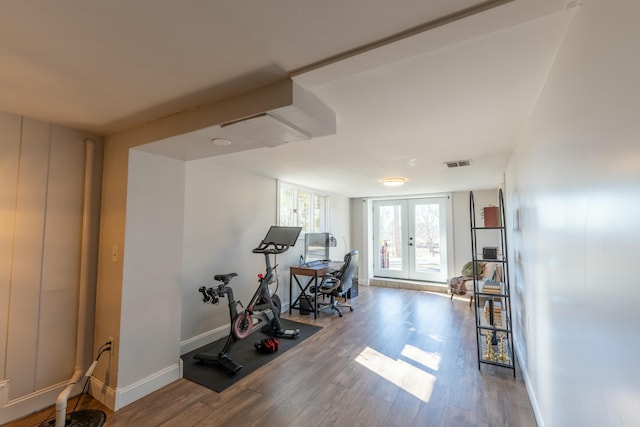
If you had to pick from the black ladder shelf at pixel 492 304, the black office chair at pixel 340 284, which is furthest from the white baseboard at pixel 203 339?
the black ladder shelf at pixel 492 304

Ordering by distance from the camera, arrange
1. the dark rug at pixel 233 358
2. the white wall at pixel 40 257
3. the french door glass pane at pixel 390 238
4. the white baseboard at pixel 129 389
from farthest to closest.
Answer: the french door glass pane at pixel 390 238
the dark rug at pixel 233 358
the white baseboard at pixel 129 389
the white wall at pixel 40 257

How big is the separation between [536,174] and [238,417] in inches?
106

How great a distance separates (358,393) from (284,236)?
1.84 metres

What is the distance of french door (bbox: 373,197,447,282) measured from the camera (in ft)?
20.8

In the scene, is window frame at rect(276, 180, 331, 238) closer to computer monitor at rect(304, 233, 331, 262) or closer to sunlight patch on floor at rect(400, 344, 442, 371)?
computer monitor at rect(304, 233, 331, 262)

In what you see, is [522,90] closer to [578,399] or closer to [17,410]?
[578,399]

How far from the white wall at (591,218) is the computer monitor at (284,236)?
2359 mm

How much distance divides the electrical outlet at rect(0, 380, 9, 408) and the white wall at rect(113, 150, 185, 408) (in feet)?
2.25

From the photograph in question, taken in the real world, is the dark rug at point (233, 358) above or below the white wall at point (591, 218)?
below

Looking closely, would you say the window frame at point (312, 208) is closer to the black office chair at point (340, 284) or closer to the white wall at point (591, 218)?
the black office chair at point (340, 284)

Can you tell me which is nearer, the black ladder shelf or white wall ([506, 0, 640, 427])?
white wall ([506, 0, 640, 427])

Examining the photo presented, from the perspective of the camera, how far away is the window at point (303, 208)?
4820 mm

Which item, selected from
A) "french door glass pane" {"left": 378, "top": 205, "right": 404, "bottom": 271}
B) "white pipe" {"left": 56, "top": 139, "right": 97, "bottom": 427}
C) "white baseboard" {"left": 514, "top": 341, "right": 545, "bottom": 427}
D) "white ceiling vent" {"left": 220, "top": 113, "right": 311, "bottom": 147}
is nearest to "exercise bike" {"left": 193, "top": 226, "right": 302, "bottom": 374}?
"white pipe" {"left": 56, "top": 139, "right": 97, "bottom": 427}

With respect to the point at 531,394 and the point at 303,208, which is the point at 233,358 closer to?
the point at 531,394
